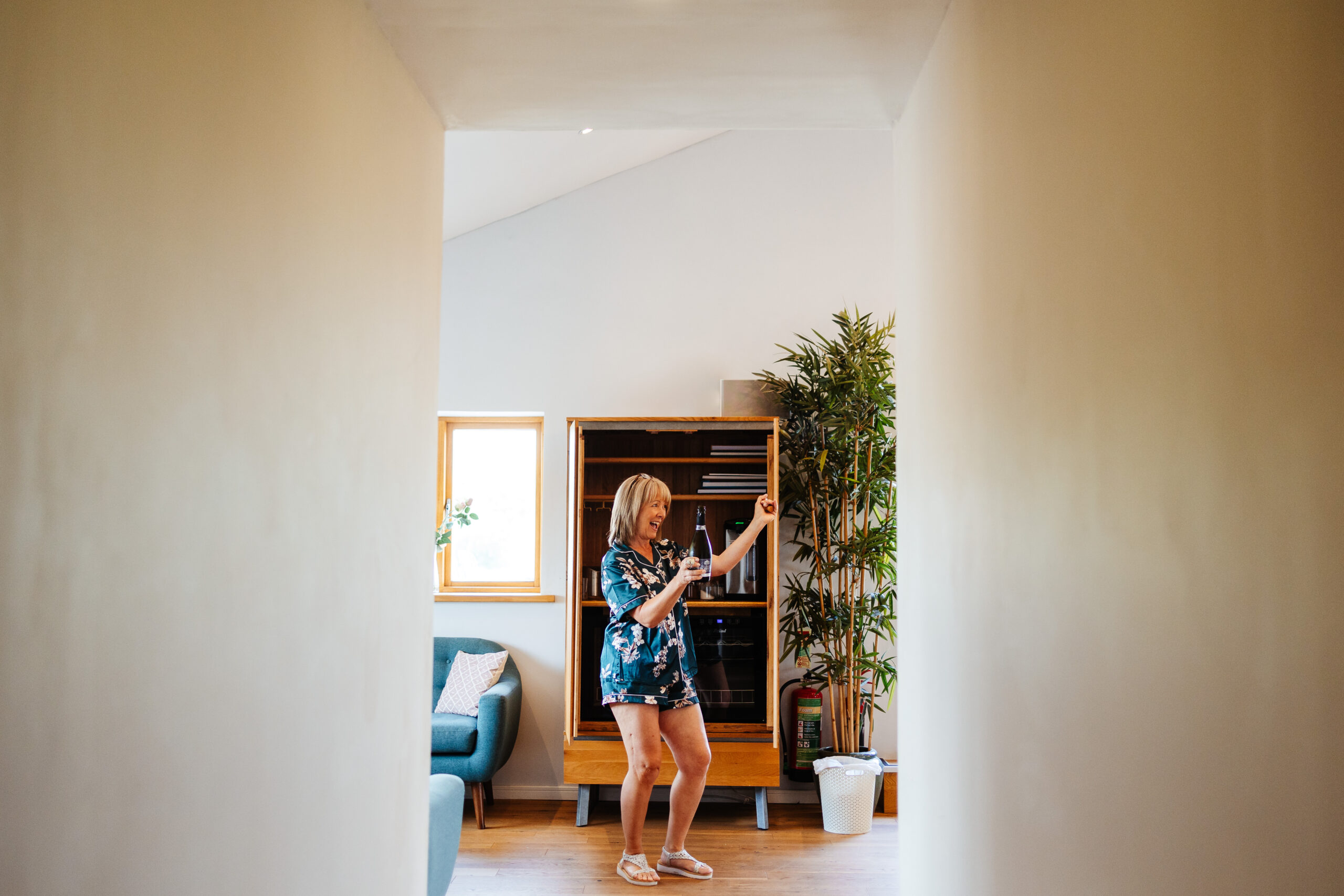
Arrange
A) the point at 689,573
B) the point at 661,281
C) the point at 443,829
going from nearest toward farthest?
1. the point at 443,829
2. the point at 689,573
3. the point at 661,281

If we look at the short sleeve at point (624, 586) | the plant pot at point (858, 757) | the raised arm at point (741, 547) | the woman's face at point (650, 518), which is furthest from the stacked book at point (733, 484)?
the plant pot at point (858, 757)

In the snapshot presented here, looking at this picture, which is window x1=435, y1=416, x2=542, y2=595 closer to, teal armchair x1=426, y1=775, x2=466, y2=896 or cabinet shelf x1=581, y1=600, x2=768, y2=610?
cabinet shelf x1=581, y1=600, x2=768, y2=610

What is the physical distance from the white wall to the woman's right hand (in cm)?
160

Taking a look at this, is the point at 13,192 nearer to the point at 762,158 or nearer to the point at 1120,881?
the point at 1120,881

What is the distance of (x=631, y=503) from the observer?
13.0 ft

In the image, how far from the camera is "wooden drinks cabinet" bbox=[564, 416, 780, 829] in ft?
15.4

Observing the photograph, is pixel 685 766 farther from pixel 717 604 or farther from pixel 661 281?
pixel 661 281

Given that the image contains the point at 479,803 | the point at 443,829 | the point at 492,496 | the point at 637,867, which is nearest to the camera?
the point at 443,829

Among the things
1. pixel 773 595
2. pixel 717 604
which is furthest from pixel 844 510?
pixel 717 604

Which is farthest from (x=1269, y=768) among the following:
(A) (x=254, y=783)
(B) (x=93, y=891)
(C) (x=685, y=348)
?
(C) (x=685, y=348)

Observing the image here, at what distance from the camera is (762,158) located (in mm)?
5488

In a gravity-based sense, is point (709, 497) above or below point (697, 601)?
above

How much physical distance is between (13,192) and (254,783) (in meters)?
0.98

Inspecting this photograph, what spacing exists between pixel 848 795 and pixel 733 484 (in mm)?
1615
